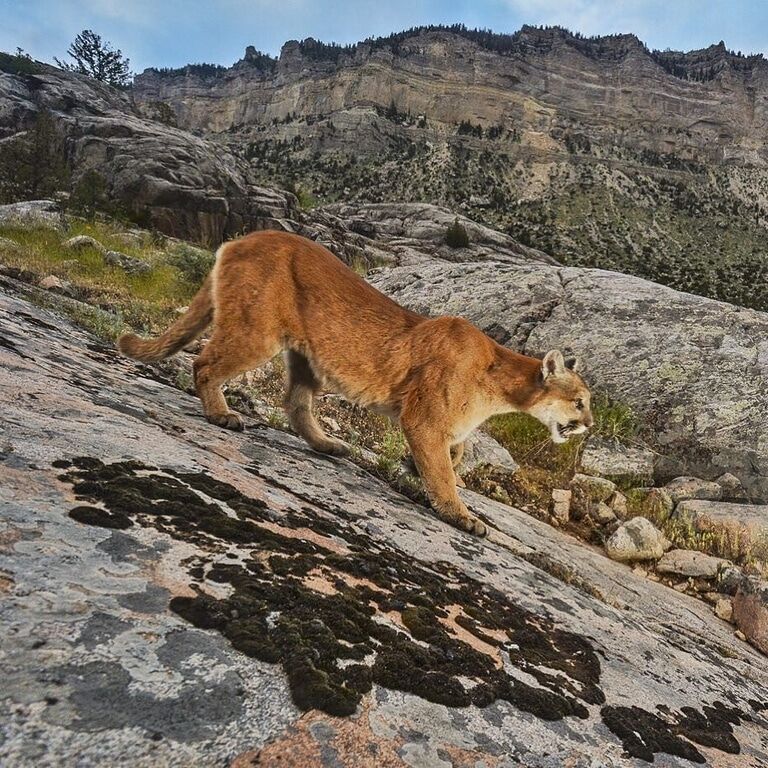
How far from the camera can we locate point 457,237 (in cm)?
4962

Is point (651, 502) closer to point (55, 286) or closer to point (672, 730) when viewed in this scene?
point (672, 730)

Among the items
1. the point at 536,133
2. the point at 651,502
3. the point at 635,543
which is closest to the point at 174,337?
the point at 635,543

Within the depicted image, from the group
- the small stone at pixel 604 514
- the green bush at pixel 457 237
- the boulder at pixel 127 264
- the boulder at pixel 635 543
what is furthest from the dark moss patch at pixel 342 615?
the green bush at pixel 457 237

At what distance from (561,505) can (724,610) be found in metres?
1.93

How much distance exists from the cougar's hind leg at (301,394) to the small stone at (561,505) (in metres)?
2.97

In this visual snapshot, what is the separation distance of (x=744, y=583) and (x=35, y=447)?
19.1ft

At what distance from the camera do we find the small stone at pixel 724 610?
4.91 metres

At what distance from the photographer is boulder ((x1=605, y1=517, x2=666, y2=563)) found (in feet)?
18.7

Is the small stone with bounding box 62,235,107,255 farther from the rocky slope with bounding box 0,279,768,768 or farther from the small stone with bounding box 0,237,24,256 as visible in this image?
the rocky slope with bounding box 0,279,768,768

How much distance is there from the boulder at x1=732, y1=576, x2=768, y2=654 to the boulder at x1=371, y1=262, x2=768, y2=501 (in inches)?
117

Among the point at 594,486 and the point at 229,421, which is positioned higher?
the point at 229,421

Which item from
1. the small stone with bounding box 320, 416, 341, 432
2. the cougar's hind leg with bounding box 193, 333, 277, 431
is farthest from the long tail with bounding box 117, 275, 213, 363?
the small stone with bounding box 320, 416, 341, 432

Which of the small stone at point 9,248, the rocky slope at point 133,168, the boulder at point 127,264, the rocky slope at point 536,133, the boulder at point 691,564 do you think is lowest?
the boulder at point 691,564

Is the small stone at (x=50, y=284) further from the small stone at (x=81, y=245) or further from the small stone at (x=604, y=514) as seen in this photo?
the small stone at (x=604, y=514)
